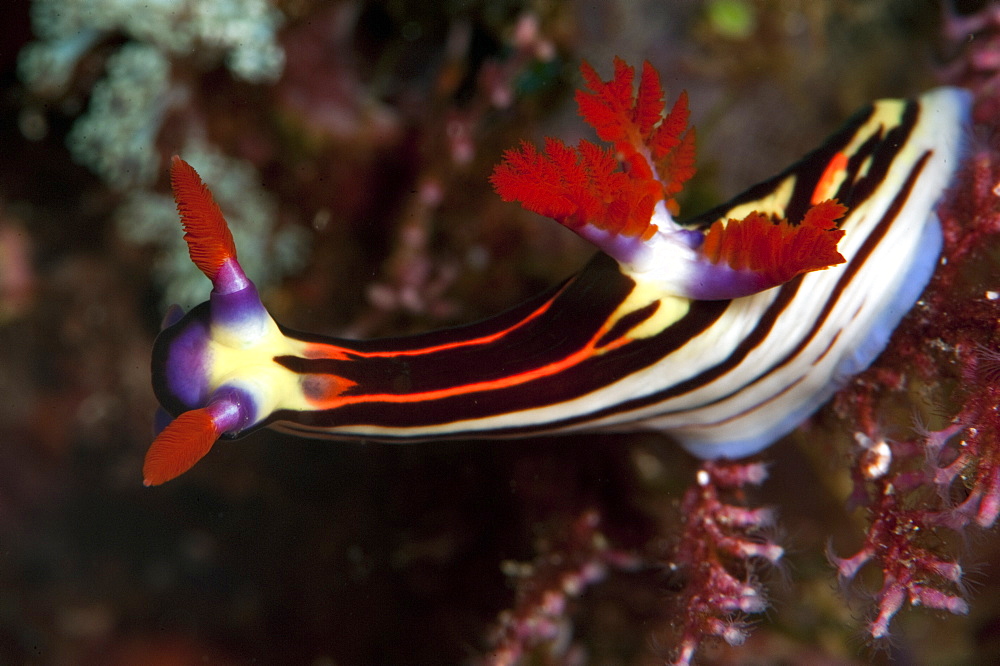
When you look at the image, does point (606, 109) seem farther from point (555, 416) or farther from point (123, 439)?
point (123, 439)

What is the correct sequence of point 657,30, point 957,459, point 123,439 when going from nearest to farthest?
1. point 957,459
2. point 657,30
3. point 123,439

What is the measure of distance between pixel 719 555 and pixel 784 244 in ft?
4.17

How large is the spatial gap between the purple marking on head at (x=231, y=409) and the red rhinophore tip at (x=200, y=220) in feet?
1.14

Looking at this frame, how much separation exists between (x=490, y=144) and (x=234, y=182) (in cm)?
158

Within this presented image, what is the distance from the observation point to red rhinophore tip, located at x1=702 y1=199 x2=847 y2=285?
1.84 m

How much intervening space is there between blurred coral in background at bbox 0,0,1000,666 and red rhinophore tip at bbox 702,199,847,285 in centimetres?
97

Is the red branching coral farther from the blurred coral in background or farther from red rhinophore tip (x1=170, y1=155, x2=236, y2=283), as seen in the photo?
red rhinophore tip (x1=170, y1=155, x2=236, y2=283)

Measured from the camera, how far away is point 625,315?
2.19 metres

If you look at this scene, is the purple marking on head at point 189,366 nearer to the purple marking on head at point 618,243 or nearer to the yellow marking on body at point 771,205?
the purple marking on head at point 618,243

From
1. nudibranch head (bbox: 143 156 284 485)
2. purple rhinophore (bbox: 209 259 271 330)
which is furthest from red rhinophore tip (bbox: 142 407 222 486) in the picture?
purple rhinophore (bbox: 209 259 271 330)

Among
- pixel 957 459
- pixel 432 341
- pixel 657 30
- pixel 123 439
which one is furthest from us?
pixel 123 439

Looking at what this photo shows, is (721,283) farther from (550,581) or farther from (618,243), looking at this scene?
(550,581)

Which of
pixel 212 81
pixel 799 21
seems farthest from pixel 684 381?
pixel 212 81

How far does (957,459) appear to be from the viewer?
A: 2.05 meters
